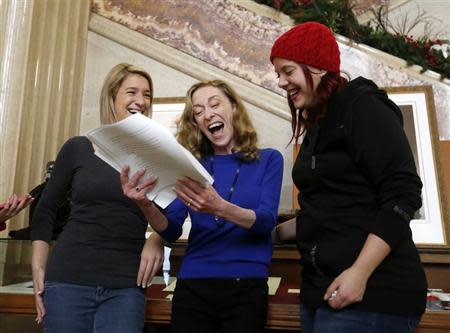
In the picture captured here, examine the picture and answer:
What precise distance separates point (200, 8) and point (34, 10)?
1.54m

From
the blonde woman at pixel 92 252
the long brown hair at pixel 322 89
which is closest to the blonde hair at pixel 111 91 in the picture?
the blonde woman at pixel 92 252

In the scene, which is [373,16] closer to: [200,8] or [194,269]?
[200,8]

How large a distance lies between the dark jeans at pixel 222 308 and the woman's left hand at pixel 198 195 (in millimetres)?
290

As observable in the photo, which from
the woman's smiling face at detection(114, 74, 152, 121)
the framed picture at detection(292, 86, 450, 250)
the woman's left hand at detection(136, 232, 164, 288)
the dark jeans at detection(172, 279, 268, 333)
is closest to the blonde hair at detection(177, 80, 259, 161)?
the woman's smiling face at detection(114, 74, 152, 121)

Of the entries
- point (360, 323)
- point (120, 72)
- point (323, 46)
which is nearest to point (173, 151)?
point (323, 46)

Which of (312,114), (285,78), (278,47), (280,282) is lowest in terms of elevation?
(280,282)

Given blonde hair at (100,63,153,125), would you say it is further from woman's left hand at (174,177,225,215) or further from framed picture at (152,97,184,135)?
framed picture at (152,97,184,135)

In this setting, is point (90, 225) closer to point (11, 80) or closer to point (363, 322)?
point (363, 322)

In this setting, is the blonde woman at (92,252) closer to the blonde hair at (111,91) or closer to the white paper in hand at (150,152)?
the blonde hair at (111,91)

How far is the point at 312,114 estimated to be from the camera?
1.50m

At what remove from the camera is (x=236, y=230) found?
66.9 inches

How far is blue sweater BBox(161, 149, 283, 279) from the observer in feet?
5.36

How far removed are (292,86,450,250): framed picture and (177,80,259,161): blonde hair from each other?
120 cm

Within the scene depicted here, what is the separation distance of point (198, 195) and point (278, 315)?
616 millimetres
